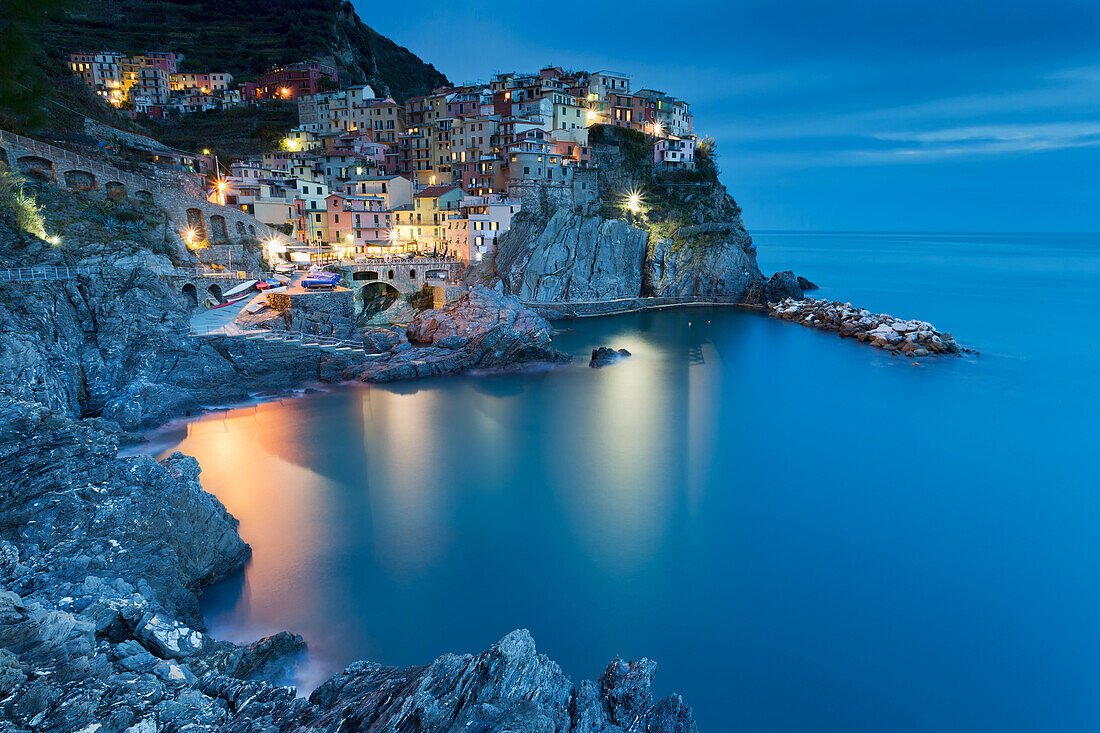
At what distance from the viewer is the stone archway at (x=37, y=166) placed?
2819cm

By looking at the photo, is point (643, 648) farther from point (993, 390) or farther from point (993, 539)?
point (993, 390)

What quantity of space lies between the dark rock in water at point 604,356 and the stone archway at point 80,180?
26.0 meters

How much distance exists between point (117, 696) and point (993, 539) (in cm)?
1755

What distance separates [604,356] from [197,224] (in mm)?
23266

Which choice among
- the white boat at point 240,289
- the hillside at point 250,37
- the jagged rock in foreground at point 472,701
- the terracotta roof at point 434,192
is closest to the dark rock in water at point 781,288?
the terracotta roof at point 434,192

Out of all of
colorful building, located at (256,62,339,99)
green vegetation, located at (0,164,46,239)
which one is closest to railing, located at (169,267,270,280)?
green vegetation, located at (0,164,46,239)

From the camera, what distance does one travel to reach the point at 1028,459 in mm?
20016

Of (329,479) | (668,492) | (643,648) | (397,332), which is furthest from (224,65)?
(643,648)

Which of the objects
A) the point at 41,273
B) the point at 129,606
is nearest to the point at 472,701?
the point at 129,606

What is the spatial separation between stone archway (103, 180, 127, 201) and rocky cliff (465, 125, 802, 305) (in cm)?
1914

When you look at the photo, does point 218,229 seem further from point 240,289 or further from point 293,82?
point 293,82

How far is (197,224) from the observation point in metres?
33.3

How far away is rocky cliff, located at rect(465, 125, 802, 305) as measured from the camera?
41.4 meters

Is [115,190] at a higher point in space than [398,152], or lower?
lower
